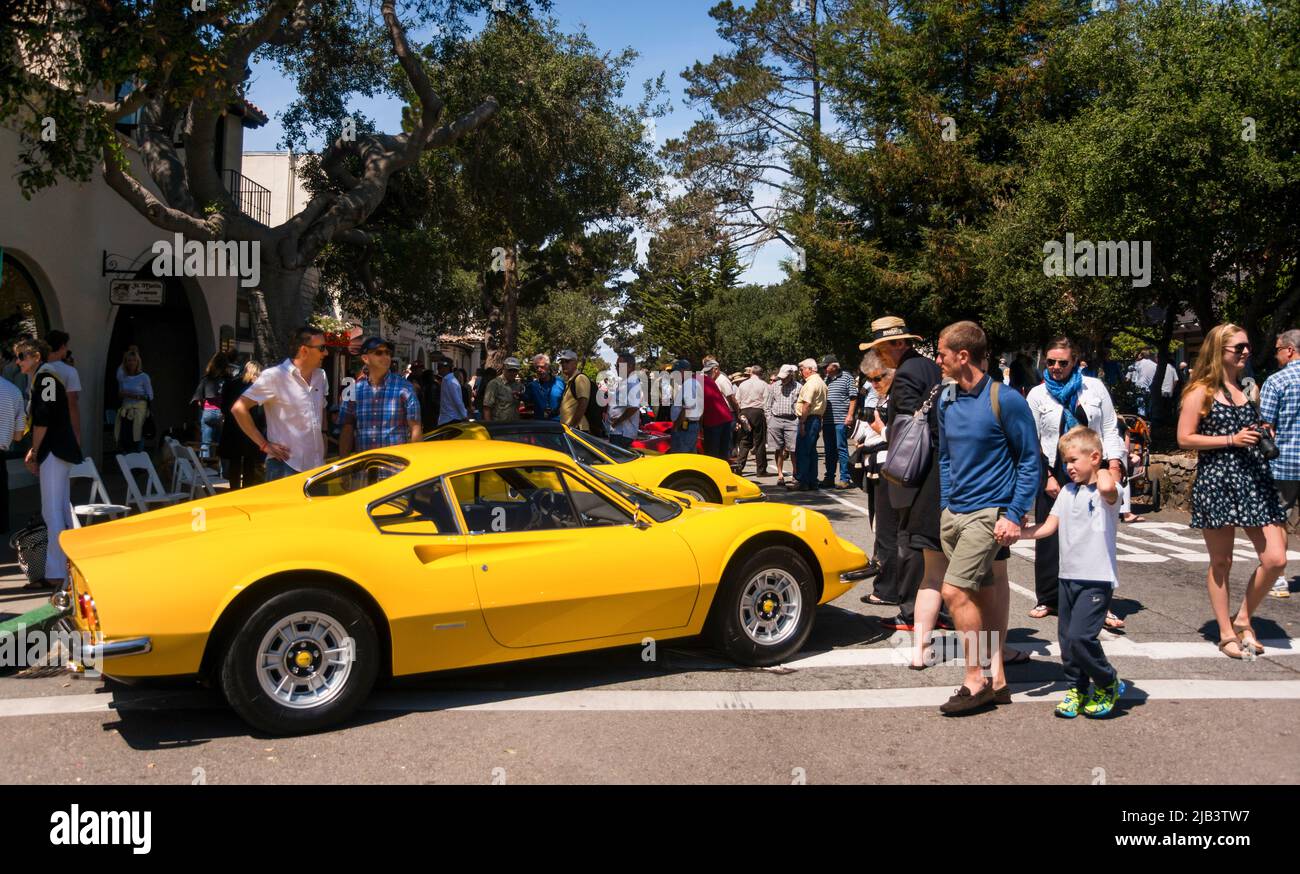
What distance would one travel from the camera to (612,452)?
9625mm

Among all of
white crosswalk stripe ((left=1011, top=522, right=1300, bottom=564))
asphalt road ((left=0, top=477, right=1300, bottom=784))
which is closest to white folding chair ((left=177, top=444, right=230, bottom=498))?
asphalt road ((left=0, top=477, right=1300, bottom=784))

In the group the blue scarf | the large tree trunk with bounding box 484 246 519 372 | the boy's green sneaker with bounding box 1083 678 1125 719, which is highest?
the large tree trunk with bounding box 484 246 519 372

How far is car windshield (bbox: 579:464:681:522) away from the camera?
5836mm

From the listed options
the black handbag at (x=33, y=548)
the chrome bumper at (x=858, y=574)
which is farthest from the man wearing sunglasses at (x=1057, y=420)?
the black handbag at (x=33, y=548)

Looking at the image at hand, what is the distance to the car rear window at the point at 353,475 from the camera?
18.1 feet

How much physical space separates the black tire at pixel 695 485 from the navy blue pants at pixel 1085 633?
4.82 m

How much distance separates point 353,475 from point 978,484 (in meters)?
3.29

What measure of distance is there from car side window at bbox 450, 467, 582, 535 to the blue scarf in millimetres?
3499

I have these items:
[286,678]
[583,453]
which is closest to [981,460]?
[286,678]

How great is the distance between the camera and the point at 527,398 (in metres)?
13.9

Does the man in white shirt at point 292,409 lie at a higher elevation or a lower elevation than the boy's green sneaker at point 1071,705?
higher

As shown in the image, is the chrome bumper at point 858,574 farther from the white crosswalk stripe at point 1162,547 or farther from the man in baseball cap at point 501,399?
the man in baseball cap at point 501,399

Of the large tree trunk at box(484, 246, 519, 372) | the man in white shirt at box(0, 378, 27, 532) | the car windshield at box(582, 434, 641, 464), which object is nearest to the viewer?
the man in white shirt at box(0, 378, 27, 532)

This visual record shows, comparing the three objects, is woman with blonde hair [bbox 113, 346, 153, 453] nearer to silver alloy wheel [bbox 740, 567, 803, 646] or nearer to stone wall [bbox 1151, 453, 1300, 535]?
silver alloy wheel [bbox 740, 567, 803, 646]
